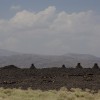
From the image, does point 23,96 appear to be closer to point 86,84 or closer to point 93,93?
point 93,93

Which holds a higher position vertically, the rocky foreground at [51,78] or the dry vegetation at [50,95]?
the rocky foreground at [51,78]

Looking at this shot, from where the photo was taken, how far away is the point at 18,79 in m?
46.6

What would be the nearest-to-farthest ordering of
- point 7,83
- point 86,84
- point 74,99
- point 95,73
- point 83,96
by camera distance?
1. point 74,99
2. point 83,96
3. point 86,84
4. point 7,83
5. point 95,73

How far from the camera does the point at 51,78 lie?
45.7 metres

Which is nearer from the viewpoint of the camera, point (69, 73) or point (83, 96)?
point (83, 96)

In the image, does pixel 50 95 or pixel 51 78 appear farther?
pixel 51 78

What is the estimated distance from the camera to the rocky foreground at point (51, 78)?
4016 centimetres

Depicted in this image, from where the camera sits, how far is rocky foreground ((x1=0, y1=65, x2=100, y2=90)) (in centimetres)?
4016

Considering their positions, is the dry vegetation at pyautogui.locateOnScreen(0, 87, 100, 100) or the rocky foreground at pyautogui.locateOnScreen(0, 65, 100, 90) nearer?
the dry vegetation at pyautogui.locateOnScreen(0, 87, 100, 100)

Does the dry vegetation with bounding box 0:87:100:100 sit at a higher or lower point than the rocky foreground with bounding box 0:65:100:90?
lower

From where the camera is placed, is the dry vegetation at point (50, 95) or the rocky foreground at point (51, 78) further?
the rocky foreground at point (51, 78)

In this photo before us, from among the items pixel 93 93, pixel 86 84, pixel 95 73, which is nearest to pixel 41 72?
pixel 95 73

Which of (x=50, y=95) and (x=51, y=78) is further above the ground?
(x=51, y=78)

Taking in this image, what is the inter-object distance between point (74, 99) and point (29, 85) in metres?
11.7
